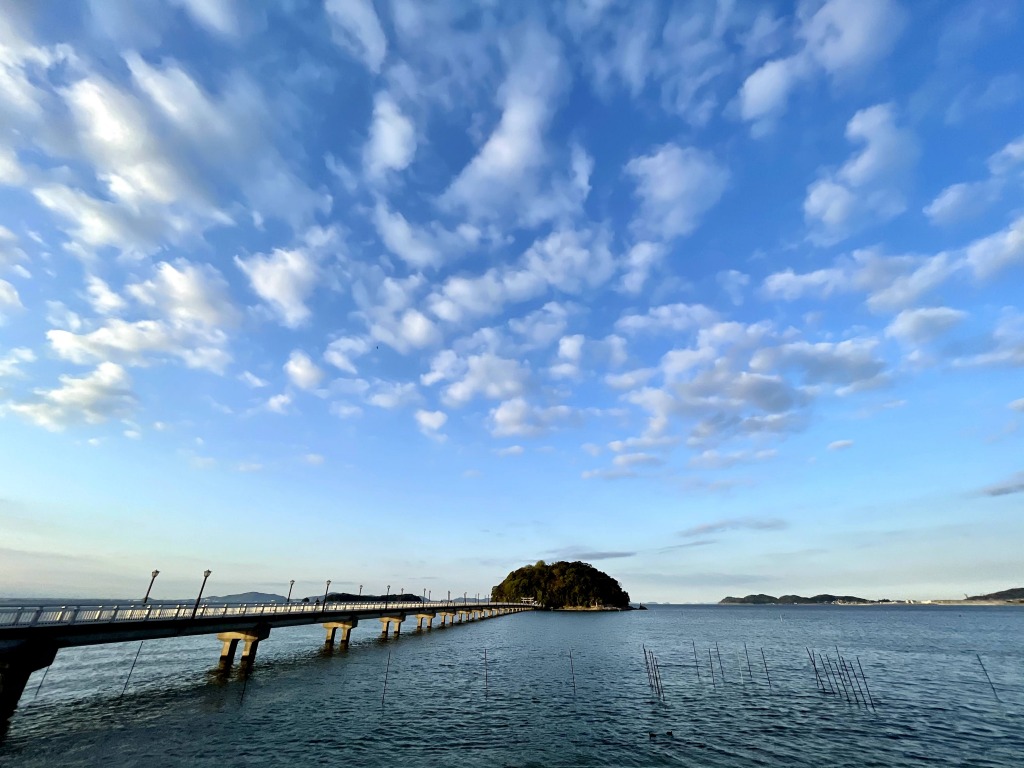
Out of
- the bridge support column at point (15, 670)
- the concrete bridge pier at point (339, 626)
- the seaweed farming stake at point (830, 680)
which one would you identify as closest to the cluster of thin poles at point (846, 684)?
the seaweed farming stake at point (830, 680)

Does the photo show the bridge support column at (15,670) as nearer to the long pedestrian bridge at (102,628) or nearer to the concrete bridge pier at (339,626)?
the long pedestrian bridge at (102,628)

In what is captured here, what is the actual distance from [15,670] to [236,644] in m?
23.5

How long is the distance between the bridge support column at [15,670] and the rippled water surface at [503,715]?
3.75 ft

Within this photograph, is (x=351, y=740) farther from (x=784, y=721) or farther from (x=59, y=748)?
(x=784, y=721)

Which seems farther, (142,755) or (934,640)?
(934,640)

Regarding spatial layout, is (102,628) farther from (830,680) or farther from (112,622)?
(830,680)

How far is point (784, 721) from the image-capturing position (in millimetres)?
32812

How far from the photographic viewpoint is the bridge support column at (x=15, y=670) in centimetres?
3039

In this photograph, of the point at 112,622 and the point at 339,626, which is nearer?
the point at 112,622

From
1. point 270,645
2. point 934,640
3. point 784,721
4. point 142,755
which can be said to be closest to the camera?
point 142,755

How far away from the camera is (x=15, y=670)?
101 ft

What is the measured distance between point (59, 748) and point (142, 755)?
199 inches

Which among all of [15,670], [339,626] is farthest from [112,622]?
[339,626]

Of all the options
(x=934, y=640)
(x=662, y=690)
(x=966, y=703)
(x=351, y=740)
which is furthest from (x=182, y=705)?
(x=934, y=640)
